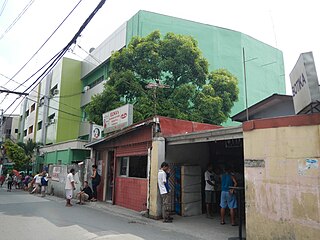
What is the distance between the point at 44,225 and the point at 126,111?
6.37m

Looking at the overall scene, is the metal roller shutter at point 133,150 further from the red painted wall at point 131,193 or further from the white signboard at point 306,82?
the white signboard at point 306,82

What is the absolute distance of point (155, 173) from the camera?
970cm

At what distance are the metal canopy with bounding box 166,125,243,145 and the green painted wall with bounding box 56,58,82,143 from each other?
69.3 ft

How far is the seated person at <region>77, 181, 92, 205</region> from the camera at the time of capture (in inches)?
542

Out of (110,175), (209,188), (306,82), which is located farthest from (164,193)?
(110,175)

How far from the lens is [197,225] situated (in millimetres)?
8531

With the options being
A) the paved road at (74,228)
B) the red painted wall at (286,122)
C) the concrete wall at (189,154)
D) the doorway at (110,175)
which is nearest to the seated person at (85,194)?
the doorway at (110,175)

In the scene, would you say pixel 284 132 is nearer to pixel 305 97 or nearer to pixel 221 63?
pixel 305 97

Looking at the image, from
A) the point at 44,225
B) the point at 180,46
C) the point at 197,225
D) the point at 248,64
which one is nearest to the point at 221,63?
the point at 248,64

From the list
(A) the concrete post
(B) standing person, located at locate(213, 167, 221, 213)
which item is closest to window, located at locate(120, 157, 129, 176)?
(A) the concrete post

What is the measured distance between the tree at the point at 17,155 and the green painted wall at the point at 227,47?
53.6 feet

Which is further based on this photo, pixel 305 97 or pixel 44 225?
pixel 44 225

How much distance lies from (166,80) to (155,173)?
26.0ft

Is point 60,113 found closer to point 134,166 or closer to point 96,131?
point 96,131
